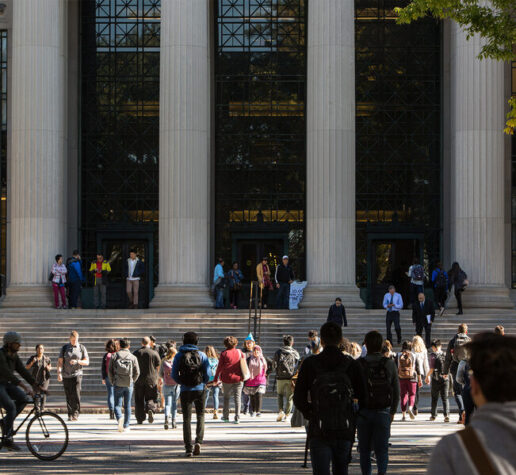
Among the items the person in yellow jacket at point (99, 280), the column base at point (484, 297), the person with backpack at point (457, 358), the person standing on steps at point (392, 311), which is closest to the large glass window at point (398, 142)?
the column base at point (484, 297)

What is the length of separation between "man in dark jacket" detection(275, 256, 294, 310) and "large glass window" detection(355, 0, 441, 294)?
611cm

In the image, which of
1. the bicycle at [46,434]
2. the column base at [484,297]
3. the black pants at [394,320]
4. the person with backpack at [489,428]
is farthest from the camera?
the column base at [484,297]

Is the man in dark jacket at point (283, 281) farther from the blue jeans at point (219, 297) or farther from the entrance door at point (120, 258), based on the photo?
the entrance door at point (120, 258)

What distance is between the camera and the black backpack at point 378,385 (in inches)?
465

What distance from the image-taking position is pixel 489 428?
3.77 metres

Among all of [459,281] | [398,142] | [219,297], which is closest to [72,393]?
[219,297]

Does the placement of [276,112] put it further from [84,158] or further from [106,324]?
[106,324]

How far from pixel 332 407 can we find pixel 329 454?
0.41 metres

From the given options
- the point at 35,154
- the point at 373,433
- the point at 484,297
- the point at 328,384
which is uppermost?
the point at 35,154

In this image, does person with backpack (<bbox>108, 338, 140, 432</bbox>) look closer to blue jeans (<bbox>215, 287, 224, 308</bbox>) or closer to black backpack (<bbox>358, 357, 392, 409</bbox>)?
black backpack (<bbox>358, 357, 392, 409</bbox>)

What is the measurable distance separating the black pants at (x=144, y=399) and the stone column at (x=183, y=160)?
13.3 m

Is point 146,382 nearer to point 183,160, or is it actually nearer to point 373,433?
point 373,433

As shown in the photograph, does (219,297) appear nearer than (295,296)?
No

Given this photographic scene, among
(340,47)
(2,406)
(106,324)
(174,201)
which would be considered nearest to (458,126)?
(340,47)
